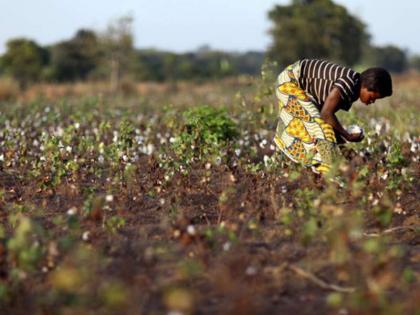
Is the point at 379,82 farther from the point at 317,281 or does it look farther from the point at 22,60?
the point at 22,60

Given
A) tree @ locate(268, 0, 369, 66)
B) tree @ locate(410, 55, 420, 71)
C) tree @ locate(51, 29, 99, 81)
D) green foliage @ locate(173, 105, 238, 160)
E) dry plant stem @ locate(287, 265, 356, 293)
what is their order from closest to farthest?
dry plant stem @ locate(287, 265, 356, 293), green foliage @ locate(173, 105, 238, 160), tree @ locate(268, 0, 369, 66), tree @ locate(51, 29, 99, 81), tree @ locate(410, 55, 420, 71)

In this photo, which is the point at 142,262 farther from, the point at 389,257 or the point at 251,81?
the point at 251,81

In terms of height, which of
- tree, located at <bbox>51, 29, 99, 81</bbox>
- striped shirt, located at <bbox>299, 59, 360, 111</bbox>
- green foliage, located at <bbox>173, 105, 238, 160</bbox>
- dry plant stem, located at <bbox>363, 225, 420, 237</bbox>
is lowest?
tree, located at <bbox>51, 29, 99, 81</bbox>

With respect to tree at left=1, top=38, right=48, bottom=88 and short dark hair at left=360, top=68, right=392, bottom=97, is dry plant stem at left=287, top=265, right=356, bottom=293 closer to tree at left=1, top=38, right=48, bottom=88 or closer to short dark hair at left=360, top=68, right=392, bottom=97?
short dark hair at left=360, top=68, right=392, bottom=97

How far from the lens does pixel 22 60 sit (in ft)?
105

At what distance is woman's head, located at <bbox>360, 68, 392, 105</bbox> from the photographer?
508cm

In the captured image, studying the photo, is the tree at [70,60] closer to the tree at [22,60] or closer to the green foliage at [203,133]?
the tree at [22,60]

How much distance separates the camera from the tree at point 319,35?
35.0 m

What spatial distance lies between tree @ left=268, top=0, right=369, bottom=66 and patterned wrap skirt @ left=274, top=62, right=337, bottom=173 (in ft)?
95.3

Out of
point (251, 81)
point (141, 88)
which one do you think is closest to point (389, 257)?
point (251, 81)

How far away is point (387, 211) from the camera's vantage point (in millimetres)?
3742

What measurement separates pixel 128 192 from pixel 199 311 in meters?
2.44

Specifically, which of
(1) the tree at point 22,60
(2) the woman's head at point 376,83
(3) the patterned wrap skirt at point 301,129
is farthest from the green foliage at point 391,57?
(2) the woman's head at point 376,83

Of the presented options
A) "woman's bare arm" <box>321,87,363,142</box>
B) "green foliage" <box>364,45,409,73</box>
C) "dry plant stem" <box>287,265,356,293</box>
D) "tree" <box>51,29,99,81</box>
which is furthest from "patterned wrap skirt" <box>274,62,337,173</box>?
"green foliage" <box>364,45,409,73</box>
